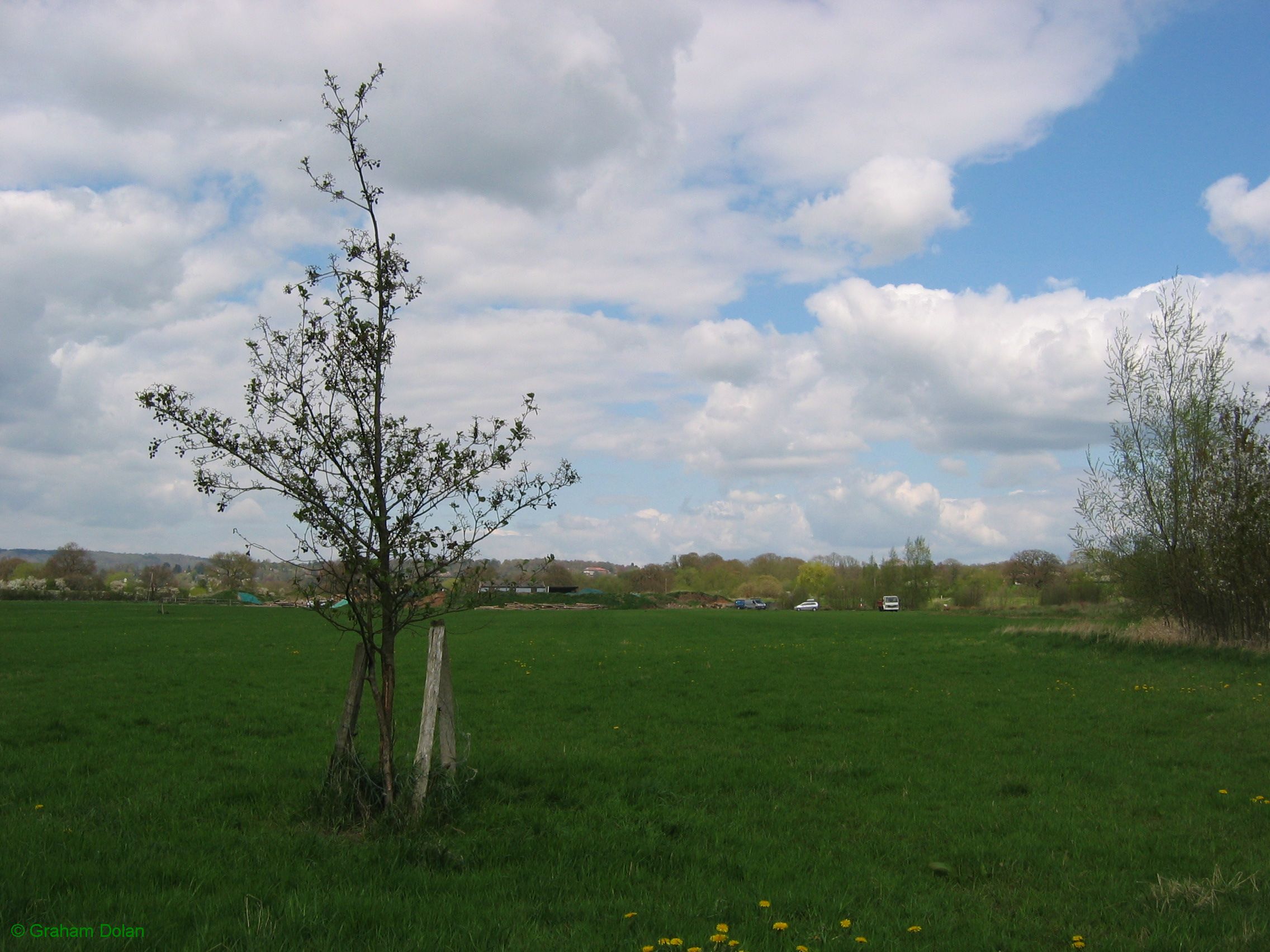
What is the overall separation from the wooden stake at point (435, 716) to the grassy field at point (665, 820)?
332 millimetres

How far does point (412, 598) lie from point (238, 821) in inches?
98.2

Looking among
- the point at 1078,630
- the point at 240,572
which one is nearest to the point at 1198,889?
the point at 240,572

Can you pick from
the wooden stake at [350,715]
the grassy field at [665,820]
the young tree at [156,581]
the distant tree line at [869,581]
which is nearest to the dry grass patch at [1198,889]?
the grassy field at [665,820]

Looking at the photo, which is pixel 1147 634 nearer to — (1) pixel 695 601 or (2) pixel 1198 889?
Result: (2) pixel 1198 889

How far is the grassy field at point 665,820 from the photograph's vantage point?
205 inches

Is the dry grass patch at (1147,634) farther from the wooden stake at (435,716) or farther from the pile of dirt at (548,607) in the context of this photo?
the pile of dirt at (548,607)

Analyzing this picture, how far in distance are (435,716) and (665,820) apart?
7.66 feet

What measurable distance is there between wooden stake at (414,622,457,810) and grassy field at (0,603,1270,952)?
1.09 ft

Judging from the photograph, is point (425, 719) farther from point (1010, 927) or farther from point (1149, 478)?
point (1149, 478)

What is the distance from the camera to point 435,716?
725 cm

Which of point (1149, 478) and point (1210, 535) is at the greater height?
point (1149, 478)

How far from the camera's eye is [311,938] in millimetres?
4781

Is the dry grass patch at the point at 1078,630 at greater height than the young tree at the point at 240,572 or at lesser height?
lesser

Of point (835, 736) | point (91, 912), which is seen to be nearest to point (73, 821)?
point (91, 912)
